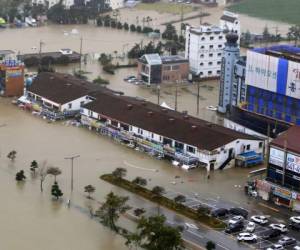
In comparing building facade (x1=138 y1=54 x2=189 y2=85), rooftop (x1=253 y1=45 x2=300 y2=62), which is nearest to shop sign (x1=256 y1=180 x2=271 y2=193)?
rooftop (x1=253 y1=45 x2=300 y2=62)

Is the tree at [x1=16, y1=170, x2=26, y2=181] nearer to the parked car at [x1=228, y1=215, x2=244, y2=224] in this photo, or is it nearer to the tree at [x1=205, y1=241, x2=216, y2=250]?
the parked car at [x1=228, y1=215, x2=244, y2=224]

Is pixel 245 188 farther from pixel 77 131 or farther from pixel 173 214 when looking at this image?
pixel 77 131

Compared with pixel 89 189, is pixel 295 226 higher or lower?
lower

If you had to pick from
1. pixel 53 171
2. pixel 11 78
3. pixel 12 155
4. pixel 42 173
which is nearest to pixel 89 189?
pixel 53 171

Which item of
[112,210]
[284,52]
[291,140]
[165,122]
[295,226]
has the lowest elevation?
[295,226]

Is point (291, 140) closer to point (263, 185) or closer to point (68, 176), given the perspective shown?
point (263, 185)

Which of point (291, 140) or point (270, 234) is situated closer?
point (270, 234)
